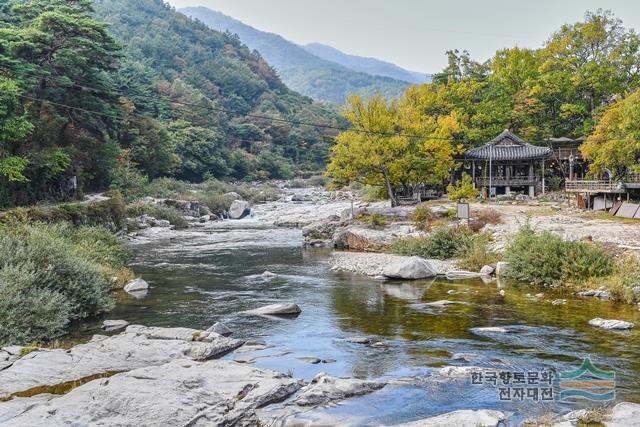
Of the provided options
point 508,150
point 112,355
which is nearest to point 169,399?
point 112,355

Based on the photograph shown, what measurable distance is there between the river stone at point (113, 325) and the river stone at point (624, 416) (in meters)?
9.94

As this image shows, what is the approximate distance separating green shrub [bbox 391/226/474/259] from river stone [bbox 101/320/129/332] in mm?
13296

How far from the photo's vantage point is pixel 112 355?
923 cm

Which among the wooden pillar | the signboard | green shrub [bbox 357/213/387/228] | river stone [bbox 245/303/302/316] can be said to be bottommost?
river stone [bbox 245/303/302/316]

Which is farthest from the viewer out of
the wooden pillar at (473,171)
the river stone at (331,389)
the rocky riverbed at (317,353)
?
the wooden pillar at (473,171)

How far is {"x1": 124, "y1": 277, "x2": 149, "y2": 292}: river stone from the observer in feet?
53.8

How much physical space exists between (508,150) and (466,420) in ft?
124

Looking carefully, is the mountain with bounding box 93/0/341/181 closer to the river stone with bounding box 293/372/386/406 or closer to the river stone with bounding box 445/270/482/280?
the river stone with bounding box 445/270/482/280

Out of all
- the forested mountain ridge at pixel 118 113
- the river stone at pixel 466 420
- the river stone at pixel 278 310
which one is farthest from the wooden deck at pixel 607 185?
the forested mountain ridge at pixel 118 113

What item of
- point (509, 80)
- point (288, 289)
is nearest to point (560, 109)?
point (509, 80)

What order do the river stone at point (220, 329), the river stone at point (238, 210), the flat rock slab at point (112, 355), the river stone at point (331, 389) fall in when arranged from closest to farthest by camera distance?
the river stone at point (331, 389)
the flat rock slab at point (112, 355)
the river stone at point (220, 329)
the river stone at point (238, 210)

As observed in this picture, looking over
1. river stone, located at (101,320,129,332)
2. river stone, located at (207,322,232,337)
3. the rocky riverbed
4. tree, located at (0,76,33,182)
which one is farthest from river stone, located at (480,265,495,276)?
tree, located at (0,76,33,182)

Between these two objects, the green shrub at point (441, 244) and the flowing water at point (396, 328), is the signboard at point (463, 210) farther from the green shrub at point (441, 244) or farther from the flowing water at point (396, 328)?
the flowing water at point (396, 328)

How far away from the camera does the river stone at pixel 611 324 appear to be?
11.4 m
